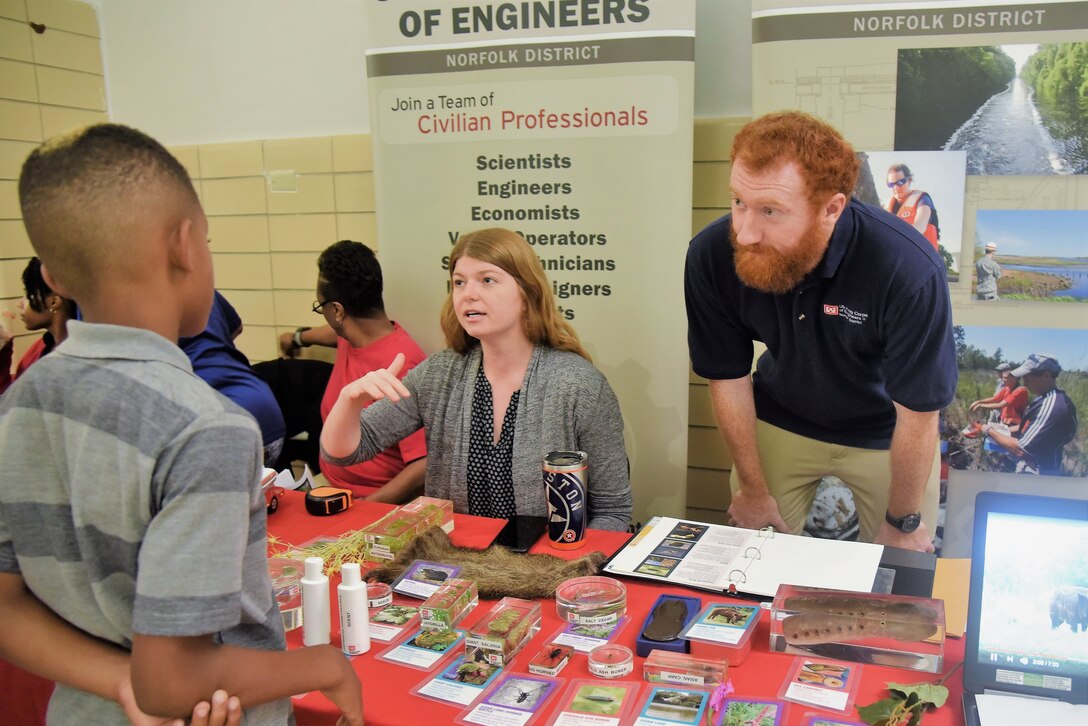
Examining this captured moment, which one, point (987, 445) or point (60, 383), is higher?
point (60, 383)

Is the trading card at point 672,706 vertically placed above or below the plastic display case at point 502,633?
below

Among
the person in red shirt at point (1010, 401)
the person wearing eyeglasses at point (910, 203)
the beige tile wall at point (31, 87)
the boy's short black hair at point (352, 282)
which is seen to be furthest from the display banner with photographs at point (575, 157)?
the beige tile wall at point (31, 87)

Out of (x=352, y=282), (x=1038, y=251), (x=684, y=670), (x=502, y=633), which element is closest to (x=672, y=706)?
(x=684, y=670)

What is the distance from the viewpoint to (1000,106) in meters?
2.56

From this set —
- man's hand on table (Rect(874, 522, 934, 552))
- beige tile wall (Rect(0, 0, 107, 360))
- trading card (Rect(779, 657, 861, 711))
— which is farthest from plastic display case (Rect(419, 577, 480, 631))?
A: beige tile wall (Rect(0, 0, 107, 360))

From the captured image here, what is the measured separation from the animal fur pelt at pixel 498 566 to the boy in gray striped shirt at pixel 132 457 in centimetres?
65

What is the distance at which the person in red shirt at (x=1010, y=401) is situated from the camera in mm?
2674

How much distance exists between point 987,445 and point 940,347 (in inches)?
20.3

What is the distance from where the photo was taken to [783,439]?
110 inches

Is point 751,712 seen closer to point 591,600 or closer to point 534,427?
point 591,600

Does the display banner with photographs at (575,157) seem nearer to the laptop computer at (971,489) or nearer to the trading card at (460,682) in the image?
the laptop computer at (971,489)

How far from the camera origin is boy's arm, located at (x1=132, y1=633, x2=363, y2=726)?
2.93ft

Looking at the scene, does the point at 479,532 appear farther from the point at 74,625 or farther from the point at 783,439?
the point at 783,439

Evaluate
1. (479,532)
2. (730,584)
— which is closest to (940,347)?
(730,584)
